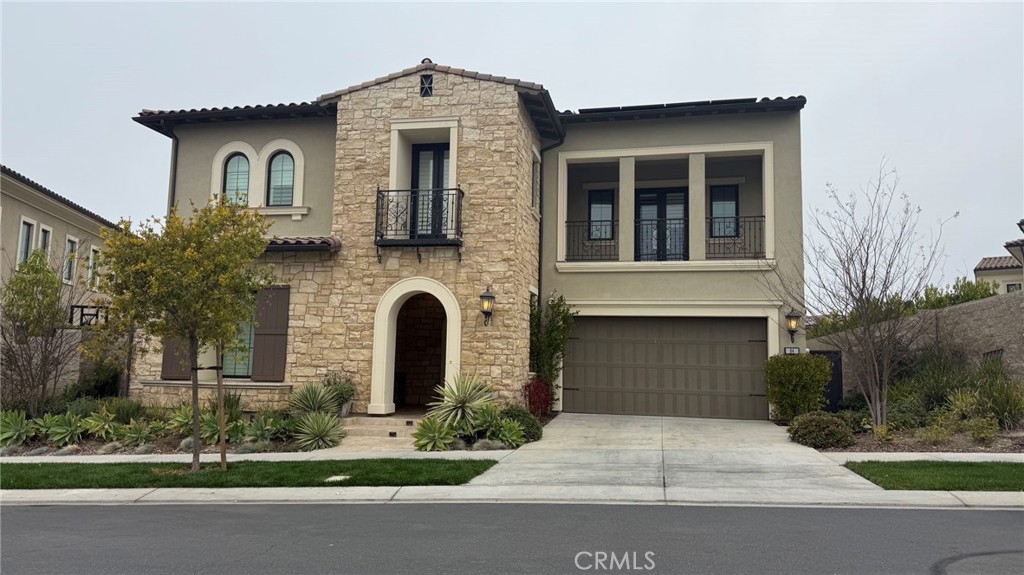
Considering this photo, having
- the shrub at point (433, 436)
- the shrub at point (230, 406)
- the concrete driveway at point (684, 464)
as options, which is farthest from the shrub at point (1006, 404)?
the shrub at point (230, 406)

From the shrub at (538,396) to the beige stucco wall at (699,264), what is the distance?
7.07ft

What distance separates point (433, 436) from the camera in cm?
1227

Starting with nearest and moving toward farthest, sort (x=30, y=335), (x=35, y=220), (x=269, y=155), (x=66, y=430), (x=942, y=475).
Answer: (x=942, y=475) < (x=66, y=430) < (x=30, y=335) < (x=269, y=155) < (x=35, y=220)

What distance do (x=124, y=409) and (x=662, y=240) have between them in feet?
40.8

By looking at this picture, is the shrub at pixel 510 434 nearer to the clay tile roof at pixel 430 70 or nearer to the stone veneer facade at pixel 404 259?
the stone veneer facade at pixel 404 259

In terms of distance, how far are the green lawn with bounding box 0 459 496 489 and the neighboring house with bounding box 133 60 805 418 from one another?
3657 mm

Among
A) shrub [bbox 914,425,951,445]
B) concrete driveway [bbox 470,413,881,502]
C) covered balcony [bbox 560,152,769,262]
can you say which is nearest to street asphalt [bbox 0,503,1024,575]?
concrete driveway [bbox 470,413,881,502]

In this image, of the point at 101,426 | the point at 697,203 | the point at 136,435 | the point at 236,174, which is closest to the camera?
the point at 136,435

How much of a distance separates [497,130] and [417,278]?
348cm

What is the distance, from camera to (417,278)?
14688 millimetres

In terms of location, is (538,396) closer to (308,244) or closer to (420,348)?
(420,348)

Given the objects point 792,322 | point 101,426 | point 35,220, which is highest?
point 35,220

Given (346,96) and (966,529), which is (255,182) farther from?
(966,529)

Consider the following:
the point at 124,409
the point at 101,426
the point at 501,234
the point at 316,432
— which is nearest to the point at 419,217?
the point at 501,234
